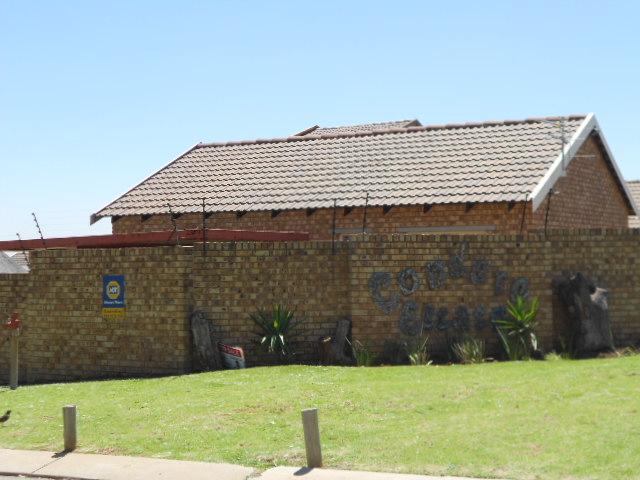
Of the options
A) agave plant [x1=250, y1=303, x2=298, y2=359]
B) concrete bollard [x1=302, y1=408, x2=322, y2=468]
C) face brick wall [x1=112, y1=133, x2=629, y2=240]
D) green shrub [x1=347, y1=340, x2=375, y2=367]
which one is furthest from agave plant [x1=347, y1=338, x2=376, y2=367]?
concrete bollard [x1=302, y1=408, x2=322, y2=468]

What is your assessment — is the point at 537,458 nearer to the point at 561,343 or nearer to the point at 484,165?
the point at 561,343

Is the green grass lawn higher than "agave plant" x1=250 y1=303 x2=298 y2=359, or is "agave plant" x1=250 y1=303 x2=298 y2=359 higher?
"agave plant" x1=250 y1=303 x2=298 y2=359

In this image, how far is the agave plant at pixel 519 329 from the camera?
588 inches

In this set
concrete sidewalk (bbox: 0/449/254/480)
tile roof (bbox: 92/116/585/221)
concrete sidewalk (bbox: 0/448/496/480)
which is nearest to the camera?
concrete sidewalk (bbox: 0/448/496/480)

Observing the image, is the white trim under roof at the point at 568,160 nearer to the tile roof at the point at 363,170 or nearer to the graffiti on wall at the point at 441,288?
the tile roof at the point at 363,170

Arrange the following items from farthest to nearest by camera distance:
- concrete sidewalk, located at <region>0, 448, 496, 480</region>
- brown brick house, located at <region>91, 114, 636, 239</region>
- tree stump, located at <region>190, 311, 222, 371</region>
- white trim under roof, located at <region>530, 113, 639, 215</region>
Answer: brown brick house, located at <region>91, 114, 636, 239</region>, white trim under roof, located at <region>530, 113, 639, 215</region>, tree stump, located at <region>190, 311, 222, 371</region>, concrete sidewalk, located at <region>0, 448, 496, 480</region>

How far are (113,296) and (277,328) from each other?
9.83ft

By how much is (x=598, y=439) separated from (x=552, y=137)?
506 inches

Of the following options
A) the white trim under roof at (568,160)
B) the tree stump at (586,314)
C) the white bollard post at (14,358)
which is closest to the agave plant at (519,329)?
the tree stump at (586,314)

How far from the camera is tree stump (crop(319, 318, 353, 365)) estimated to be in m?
15.1

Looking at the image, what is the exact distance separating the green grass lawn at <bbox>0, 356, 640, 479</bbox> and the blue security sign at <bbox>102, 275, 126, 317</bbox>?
1636mm

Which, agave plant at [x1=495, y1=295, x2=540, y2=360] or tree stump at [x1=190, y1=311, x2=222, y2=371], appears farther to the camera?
tree stump at [x1=190, y1=311, x2=222, y2=371]

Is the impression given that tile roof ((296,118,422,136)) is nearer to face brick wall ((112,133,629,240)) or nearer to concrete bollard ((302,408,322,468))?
face brick wall ((112,133,629,240))

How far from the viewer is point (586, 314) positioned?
15.1m
